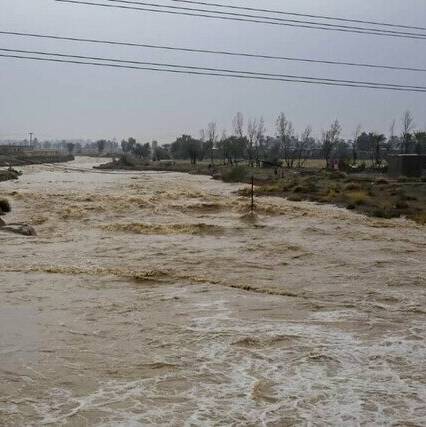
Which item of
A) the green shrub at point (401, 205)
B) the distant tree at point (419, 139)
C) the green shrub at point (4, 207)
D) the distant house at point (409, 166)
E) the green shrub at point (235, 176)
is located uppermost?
the distant tree at point (419, 139)

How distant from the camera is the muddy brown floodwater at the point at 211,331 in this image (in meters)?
6.13

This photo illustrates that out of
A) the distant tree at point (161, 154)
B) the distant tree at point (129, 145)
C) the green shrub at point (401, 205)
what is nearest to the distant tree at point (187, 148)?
the distant tree at point (161, 154)

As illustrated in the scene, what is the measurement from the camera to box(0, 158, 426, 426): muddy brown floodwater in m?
6.13

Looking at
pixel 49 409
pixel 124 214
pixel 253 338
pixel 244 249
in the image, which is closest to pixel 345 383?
pixel 253 338

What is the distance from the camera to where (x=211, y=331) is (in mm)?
8664

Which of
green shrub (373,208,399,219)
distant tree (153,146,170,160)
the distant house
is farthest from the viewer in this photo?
distant tree (153,146,170,160)

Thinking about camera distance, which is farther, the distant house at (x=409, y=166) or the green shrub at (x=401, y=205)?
the distant house at (x=409, y=166)

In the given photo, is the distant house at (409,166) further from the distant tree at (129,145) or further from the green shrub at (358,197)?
the distant tree at (129,145)

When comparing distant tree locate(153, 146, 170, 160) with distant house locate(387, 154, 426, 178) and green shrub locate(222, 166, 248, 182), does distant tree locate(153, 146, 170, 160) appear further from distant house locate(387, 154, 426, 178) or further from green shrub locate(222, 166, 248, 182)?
distant house locate(387, 154, 426, 178)

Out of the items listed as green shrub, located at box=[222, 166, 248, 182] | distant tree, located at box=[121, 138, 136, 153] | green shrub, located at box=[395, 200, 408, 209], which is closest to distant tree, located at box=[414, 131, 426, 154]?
green shrub, located at box=[222, 166, 248, 182]

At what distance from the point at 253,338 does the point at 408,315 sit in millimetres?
3069

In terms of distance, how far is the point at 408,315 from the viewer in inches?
384

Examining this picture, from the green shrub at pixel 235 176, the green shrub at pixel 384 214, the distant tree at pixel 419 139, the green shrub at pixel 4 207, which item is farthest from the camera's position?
the distant tree at pixel 419 139

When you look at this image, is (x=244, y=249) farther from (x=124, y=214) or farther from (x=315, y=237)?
(x=124, y=214)
